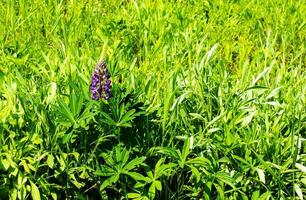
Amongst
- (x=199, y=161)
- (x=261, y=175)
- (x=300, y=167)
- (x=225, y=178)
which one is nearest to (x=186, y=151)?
(x=199, y=161)

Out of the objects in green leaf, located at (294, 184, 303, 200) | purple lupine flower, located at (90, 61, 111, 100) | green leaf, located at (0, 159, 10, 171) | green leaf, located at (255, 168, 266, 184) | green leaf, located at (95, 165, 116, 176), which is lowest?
green leaf, located at (294, 184, 303, 200)

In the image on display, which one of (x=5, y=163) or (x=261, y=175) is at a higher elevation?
(x=5, y=163)

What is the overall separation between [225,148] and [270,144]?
181mm

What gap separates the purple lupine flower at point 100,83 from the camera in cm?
171

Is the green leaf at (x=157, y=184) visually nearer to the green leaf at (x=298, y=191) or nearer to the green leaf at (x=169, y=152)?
the green leaf at (x=169, y=152)

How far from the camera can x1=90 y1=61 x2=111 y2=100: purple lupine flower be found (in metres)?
1.71

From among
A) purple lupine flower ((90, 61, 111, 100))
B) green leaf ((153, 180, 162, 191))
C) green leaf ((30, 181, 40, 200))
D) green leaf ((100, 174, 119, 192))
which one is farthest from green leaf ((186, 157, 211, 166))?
green leaf ((30, 181, 40, 200))

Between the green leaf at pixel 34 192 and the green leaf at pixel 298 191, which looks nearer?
the green leaf at pixel 34 192

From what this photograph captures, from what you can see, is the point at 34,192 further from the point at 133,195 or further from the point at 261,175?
the point at 261,175

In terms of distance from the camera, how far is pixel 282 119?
199cm

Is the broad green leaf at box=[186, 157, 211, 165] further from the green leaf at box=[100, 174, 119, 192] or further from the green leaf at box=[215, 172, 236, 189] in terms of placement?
the green leaf at box=[100, 174, 119, 192]

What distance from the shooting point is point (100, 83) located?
1.71 meters

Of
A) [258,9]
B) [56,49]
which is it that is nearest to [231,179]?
[56,49]

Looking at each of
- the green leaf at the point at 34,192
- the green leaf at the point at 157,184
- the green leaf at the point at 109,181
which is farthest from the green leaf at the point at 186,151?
the green leaf at the point at 34,192
